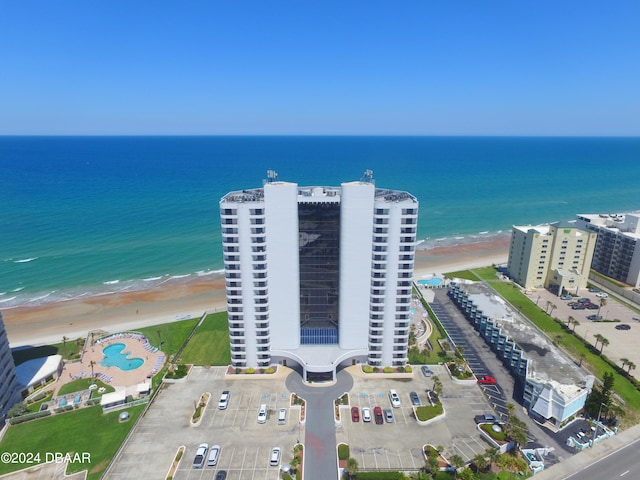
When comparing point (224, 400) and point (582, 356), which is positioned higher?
point (582, 356)

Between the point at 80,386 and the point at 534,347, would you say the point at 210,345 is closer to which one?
the point at 80,386

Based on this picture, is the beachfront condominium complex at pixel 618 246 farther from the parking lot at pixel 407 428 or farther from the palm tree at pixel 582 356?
the parking lot at pixel 407 428

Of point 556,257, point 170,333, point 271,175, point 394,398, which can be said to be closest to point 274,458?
point 394,398

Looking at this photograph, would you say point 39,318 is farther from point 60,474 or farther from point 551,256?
point 551,256

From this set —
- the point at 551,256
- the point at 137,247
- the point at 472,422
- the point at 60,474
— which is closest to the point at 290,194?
the point at 472,422

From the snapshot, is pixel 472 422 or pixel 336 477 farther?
pixel 472 422

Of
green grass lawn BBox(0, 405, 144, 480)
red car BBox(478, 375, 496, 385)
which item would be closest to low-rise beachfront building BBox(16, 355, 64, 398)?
green grass lawn BBox(0, 405, 144, 480)

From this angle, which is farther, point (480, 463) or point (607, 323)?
point (607, 323)
